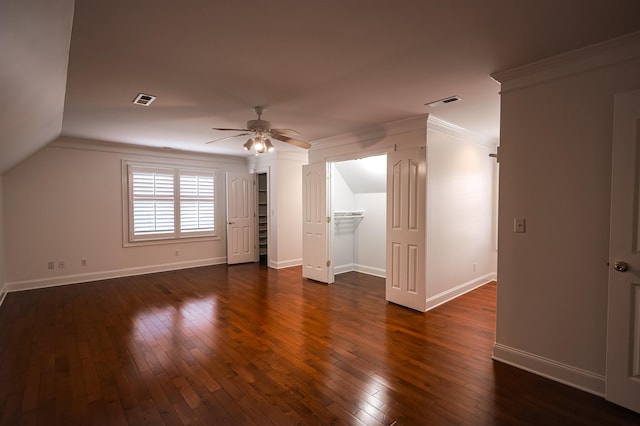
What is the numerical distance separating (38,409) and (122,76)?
8.59 ft

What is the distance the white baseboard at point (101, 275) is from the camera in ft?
16.1

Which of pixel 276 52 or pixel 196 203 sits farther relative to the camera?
pixel 196 203

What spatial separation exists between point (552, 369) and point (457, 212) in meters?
2.34

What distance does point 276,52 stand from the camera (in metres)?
2.25

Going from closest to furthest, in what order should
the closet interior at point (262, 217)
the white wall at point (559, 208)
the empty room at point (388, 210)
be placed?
the empty room at point (388, 210) < the white wall at point (559, 208) < the closet interior at point (262, 217)

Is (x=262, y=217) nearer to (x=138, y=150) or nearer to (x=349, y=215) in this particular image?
(x=349, y=215)

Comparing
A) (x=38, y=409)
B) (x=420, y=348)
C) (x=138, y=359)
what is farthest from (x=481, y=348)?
(x=38, y=409)

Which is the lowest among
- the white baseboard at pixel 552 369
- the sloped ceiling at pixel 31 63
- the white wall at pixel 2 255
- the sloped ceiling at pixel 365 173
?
the white baseboard at pixel 552 369

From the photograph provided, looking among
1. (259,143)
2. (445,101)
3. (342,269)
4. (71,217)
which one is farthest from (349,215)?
(71,217)

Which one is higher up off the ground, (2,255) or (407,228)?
(407,228)

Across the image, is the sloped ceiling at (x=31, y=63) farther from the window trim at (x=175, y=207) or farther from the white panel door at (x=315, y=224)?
the white panel door at (x=315, y=224)

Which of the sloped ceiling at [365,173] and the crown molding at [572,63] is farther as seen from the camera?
the sloped ceiling at [365,173]

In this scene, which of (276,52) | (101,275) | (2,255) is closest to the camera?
(276,52)

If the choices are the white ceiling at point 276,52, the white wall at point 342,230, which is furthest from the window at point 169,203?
the white wall at point 342,230
